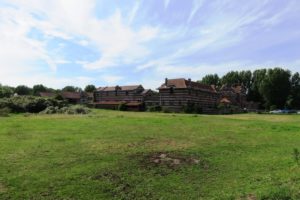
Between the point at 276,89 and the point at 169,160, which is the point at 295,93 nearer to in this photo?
the point at 276,89

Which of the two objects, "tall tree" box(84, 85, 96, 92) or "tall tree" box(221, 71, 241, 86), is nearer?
"tall tree" box(221, 71, 241, 86)

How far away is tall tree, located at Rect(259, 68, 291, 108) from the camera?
101688mm

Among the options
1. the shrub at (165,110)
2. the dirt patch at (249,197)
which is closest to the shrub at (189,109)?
the shrub at (165,110)

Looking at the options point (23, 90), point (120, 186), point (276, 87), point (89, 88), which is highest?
point (89, 88)

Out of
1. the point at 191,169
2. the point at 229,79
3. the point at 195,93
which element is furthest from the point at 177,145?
the point at 229,79

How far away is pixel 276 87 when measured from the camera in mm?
101938

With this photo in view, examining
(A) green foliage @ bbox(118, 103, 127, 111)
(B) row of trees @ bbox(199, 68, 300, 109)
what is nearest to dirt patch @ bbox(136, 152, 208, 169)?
(A) green foliage @ bbox(118, 103, 127, 111)

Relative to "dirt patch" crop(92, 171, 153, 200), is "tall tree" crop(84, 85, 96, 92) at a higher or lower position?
higher

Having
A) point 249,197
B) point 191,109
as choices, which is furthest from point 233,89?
point 249,197

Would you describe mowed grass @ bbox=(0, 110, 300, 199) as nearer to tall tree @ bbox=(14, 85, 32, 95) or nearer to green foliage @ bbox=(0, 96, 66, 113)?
green foliage @ bbox=(0, 96, 66, 113)

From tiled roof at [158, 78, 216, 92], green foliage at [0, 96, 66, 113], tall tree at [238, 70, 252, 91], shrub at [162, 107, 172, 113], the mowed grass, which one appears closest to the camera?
the mowed grass

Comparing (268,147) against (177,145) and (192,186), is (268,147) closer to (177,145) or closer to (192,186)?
(177,145)

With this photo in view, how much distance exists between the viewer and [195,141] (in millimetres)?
16047

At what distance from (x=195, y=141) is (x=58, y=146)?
22.6 ft
